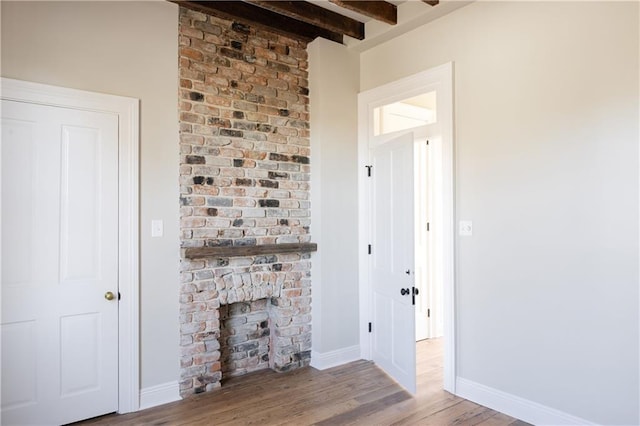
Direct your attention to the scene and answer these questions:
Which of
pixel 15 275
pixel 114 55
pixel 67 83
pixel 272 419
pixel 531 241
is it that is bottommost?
pixel 272 419

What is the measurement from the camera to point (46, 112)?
2625mm

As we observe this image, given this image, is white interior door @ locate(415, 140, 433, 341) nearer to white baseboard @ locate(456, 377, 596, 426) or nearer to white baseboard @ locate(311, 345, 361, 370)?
white baseboard @ locate(311, 345, 361, 370)

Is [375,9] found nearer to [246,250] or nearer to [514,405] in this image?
[246,250]

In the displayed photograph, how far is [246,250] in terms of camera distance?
3352 mm

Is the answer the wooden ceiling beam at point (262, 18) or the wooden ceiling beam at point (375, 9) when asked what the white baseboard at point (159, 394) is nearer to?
the wooden ceiling beam at point (262, 18)

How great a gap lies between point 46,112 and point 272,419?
2.47m

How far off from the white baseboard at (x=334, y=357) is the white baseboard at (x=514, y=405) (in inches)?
41.3

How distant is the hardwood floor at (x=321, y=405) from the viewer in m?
2.78

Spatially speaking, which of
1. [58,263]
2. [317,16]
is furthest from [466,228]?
[58,263]

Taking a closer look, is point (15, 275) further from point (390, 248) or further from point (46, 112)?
point (390, 248)

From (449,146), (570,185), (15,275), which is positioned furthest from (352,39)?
(15,275)

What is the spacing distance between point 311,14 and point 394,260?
6.93 feet

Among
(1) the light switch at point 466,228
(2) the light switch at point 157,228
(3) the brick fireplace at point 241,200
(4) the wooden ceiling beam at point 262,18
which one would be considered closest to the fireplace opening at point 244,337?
(3) the brick fireplace at point 241,200

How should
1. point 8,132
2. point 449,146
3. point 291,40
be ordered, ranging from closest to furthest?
point 8,132 < point 449,146 < point 291,40
